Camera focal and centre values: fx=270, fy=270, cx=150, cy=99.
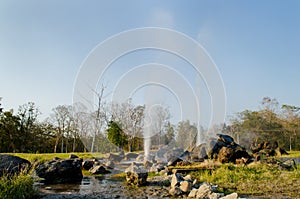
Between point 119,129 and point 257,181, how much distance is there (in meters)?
18.4

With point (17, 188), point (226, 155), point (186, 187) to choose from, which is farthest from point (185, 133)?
point (17, 188)

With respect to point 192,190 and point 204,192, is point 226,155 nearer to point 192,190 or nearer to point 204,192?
point 192,190

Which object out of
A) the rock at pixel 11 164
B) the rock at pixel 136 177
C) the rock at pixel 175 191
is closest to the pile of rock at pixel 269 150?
the rock at pixel 136 177

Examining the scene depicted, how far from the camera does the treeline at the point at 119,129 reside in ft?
78.7

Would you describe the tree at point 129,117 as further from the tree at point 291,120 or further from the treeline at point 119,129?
the tree at point 291,120

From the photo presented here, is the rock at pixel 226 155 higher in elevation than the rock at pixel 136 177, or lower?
higher

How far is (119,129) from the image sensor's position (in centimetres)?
2578

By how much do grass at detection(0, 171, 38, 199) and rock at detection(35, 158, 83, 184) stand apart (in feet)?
10.5

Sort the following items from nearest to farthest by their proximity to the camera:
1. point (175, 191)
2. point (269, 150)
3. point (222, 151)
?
point (175, 191), point (222, 151), point (269, 150)

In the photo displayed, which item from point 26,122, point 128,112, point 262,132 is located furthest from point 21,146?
point 262,132

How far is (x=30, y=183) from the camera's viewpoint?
21.4ft

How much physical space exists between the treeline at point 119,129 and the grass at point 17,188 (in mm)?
14065

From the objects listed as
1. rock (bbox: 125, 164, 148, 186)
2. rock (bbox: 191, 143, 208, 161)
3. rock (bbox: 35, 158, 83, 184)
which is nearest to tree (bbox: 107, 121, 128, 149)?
rock (bbox: 191, 143, 208, 161)

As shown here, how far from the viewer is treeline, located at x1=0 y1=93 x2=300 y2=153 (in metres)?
24.0
